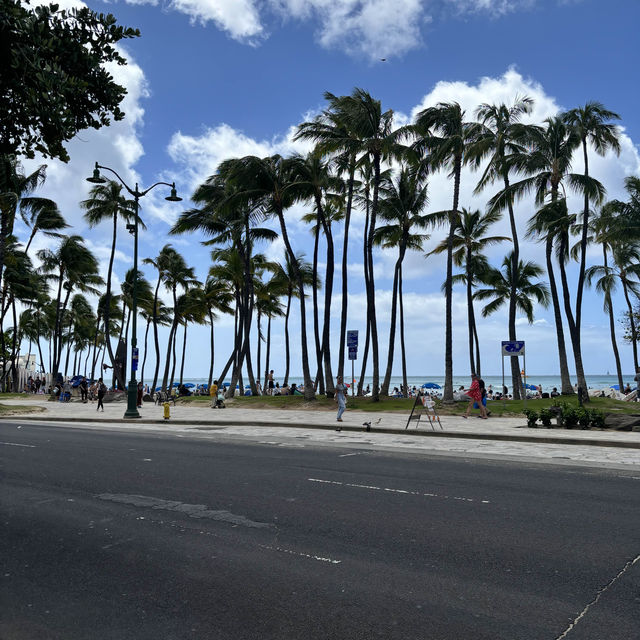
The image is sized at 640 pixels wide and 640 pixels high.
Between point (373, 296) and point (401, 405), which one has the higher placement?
point (373, 296)

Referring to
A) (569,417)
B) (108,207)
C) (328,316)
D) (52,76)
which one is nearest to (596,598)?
(52,76)

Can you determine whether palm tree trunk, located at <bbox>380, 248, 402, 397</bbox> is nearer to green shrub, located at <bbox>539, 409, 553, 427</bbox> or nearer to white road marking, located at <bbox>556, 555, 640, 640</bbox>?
green shrub, located at <bbox>539, 409, 553, 427</bbox>

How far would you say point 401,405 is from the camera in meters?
27.7

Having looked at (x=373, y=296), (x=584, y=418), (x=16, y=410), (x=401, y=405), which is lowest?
(x=16, y=410)

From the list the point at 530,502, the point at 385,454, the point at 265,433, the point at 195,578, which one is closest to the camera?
the point at 195,578

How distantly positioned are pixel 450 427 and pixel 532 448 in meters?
5.27

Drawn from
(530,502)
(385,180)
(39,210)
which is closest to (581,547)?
(530,502)

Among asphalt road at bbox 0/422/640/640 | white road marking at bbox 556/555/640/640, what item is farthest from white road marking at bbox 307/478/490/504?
white road marking at bbox 556/555/640/640

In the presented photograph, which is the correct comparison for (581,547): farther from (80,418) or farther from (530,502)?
(80,418)

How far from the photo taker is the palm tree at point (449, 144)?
28.1 m

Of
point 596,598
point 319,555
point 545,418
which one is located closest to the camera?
point 596,598

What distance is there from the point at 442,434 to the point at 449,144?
16.7 m

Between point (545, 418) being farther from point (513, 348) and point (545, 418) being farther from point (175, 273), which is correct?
point (175, 273)

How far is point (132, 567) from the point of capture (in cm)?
495
